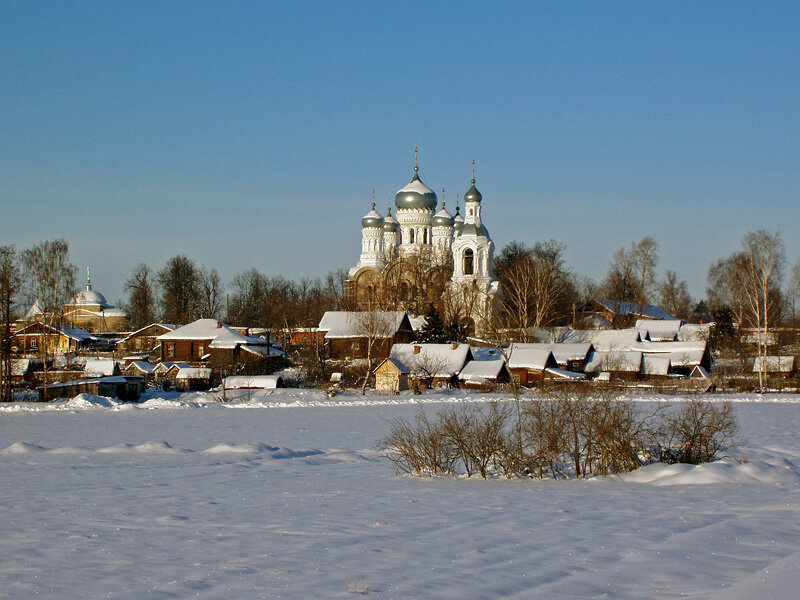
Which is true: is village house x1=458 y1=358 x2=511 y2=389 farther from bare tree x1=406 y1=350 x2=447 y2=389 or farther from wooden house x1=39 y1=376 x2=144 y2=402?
wooden house x1=39 y1=376 x2=144 y2=402

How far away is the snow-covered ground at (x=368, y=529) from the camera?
25.0 ft

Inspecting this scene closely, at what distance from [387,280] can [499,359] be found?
79.7 feet

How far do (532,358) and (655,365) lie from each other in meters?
6.58

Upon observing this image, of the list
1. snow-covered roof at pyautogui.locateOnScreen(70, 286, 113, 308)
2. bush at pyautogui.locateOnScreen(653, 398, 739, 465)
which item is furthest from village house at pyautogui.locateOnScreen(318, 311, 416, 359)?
snow-covered roof at pyautogui.locateOnScreen(70, 286, 113, 308)

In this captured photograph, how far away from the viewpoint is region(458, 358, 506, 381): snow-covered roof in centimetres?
4194

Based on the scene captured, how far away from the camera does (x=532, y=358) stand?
147ft

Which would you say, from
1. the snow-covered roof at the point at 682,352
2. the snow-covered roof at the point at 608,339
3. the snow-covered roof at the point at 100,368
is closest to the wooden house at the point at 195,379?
the snow-covered roof at the point at 100,368

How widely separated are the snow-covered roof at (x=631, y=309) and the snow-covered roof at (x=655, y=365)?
2191cm

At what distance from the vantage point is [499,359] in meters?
44.7

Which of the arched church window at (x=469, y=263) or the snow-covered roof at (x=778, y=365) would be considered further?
the arched church window at (x=469, y=263)

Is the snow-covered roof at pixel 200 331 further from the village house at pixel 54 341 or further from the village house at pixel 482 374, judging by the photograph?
the village house at pixel 482 374

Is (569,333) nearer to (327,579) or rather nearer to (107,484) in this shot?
(107,484)

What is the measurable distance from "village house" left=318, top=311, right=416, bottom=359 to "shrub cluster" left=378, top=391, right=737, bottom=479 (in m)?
30.9

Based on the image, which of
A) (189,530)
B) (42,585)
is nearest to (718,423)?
(189,530)
